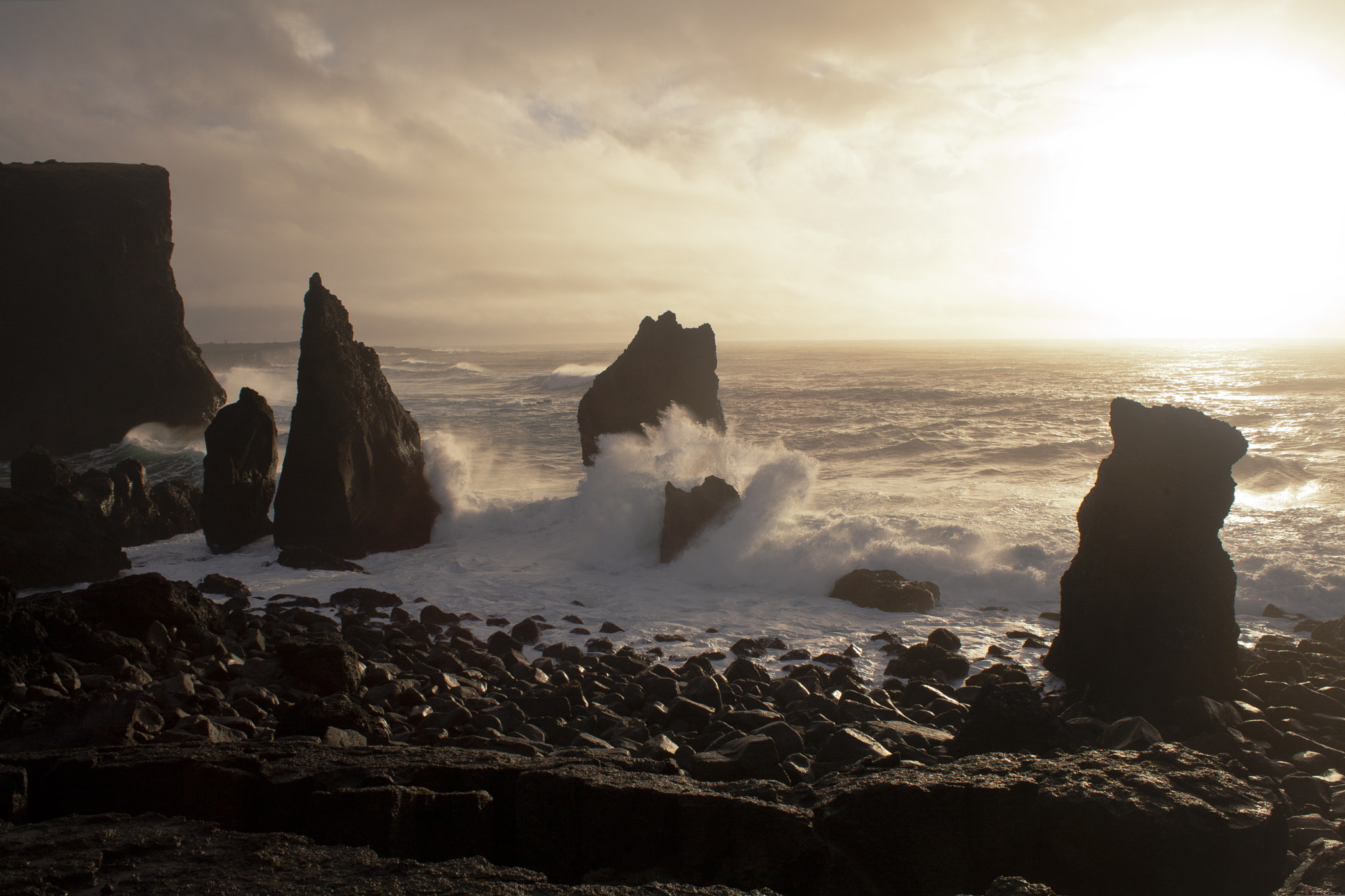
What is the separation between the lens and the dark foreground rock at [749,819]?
3.47 meters

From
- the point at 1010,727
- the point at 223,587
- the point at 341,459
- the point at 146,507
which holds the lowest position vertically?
the point at 223,587

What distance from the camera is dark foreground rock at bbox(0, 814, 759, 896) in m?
2.80

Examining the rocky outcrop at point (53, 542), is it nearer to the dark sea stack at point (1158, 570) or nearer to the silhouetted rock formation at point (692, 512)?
the silhouetted rock formation at point (692, 512)

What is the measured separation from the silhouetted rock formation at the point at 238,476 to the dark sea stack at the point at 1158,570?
14880 mm

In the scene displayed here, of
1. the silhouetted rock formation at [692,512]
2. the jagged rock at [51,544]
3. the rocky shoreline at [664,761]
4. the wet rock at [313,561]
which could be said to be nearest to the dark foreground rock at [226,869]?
the rocky shoreline at [664,761]

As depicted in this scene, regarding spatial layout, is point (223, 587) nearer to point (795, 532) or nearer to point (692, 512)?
point (692, 512)

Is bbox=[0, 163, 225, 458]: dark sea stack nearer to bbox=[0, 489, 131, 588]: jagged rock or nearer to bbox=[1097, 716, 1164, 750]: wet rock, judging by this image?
bbox=[0, 489, 131, 588]: jagged rock

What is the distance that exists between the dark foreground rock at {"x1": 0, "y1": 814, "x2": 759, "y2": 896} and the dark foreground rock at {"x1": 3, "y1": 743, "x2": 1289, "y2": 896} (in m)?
0.35

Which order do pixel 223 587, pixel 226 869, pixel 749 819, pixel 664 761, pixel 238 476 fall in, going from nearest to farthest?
pixel 226 869 < pixel 749 819 < pixel 664 761 < pixel 223 587 < pixel 238 476

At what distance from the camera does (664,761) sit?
485cm

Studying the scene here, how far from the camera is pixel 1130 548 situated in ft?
24.8

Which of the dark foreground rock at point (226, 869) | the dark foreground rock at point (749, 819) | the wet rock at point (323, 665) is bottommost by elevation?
the wet rock at point (323, 665)

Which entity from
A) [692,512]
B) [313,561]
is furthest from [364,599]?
[692,512]

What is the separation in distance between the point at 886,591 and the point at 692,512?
13.9 feet
